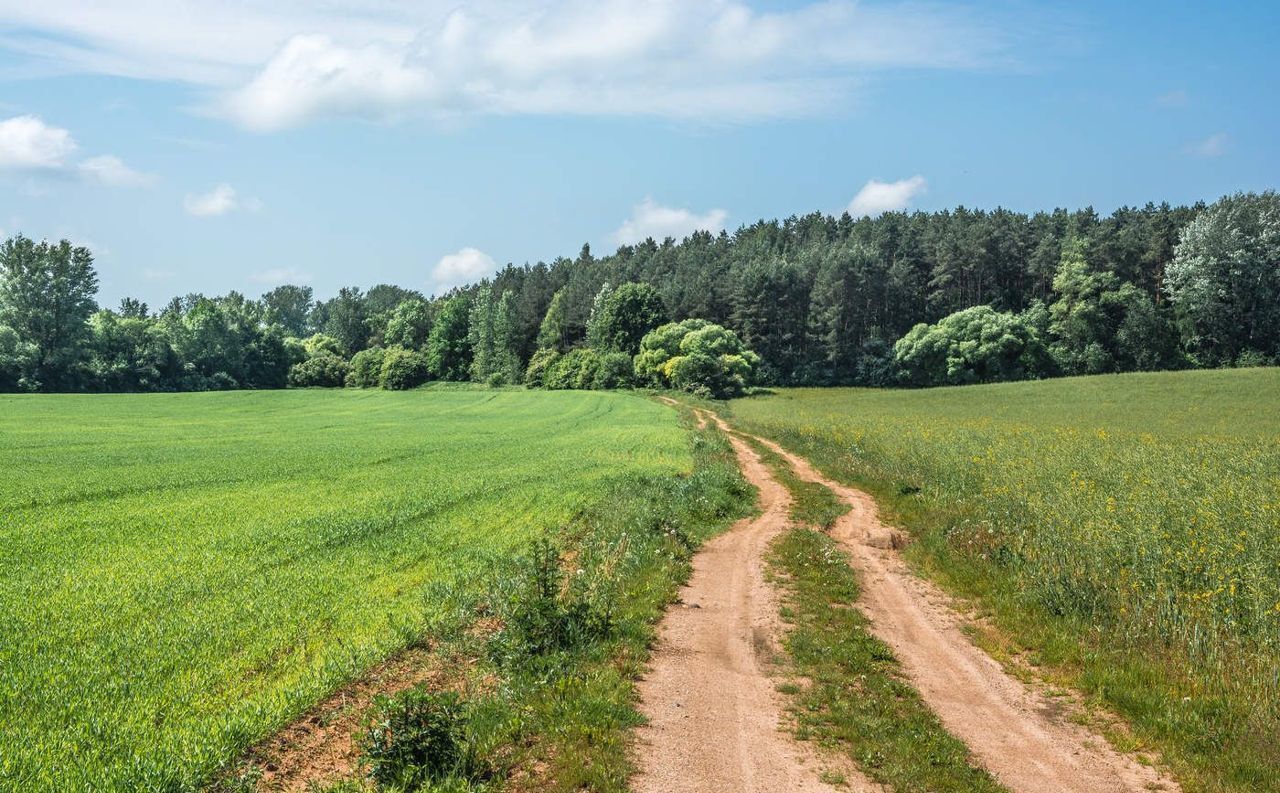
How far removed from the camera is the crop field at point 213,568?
816 cm

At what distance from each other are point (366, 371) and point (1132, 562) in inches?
4913

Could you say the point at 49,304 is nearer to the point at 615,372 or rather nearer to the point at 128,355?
the point at 128,355

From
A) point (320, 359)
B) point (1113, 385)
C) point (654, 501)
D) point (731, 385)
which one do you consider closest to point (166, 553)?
point (654, 501)

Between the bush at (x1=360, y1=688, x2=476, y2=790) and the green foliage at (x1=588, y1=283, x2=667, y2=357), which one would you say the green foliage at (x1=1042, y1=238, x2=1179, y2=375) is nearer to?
the green foliage at (x1=588, y1=283, x2=667, y2=357)

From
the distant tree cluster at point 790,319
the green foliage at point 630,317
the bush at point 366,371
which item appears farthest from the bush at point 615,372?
the bush at point 366,371

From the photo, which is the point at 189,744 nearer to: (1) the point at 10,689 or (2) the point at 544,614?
(1) the point at 10,689

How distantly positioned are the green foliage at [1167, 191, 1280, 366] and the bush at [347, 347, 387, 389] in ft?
370

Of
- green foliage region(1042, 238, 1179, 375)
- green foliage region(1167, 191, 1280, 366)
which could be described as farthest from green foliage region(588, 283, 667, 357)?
green foliage region(1167, 191, 1280, 366)

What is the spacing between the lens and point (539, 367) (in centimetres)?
11631

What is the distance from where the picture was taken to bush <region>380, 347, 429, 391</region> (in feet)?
395

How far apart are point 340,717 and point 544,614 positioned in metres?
3.34

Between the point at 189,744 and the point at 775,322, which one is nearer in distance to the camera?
the point at 189,744

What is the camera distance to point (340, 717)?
894 centimetres

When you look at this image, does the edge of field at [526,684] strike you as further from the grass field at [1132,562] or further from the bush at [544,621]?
the grass field at [1132,562]
